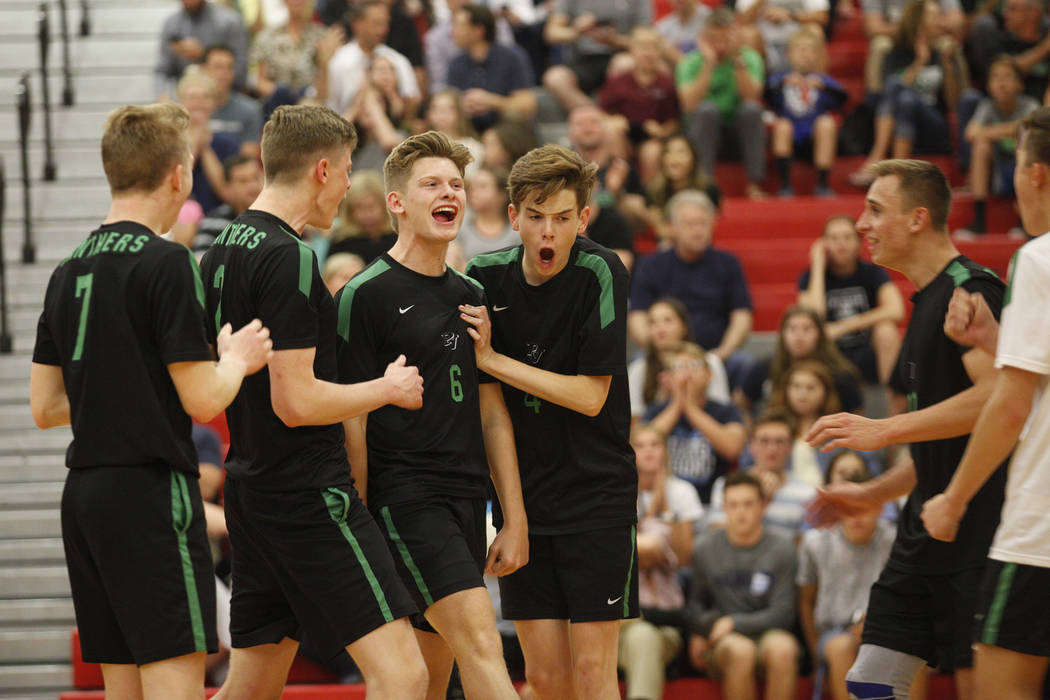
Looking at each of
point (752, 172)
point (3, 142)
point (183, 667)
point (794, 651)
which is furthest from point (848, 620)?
point (3, 142)

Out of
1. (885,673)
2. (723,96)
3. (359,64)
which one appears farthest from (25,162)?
(885,673)

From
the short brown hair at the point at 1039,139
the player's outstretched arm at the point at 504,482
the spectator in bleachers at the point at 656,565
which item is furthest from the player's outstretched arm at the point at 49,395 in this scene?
the spectator in bleachers at the point at 656,565

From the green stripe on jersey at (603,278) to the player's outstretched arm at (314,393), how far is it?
2.99 ft

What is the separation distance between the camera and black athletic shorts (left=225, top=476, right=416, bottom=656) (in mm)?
4371

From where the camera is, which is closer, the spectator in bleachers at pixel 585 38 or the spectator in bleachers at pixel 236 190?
the spectator in bleachers at pixel 236 190

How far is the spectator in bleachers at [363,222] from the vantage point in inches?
378

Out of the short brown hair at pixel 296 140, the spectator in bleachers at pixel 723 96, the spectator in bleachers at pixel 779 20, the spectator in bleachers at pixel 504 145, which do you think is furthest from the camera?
the spectator in bleachers at pixel 779 20

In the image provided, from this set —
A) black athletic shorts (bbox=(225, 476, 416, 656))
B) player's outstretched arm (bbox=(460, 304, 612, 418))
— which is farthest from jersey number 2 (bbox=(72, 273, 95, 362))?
player's outstretched arm (bbox=(460, 304, 612, 418))

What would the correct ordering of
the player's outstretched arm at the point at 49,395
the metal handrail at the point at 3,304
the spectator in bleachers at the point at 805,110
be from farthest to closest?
the spectator in bleachers at the point at 805,110, the metal handrail at the point at 3,304, the player's outstretched arm at the point at 49,395

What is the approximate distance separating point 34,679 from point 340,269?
9.96ft

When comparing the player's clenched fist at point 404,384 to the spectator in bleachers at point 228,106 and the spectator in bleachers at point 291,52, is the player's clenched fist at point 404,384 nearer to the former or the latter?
the spectator in bleachers at point 228,106

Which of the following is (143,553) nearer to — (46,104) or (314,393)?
(314,393)

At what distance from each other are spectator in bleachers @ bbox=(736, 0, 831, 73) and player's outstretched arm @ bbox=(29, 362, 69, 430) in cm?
959

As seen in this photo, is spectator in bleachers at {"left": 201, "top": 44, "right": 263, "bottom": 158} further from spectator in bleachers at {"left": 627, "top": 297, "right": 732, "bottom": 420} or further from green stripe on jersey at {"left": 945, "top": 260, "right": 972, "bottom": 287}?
green stripe on jersey at {"left": 945, "top": 260, "right": 972, "bottom": 287}
